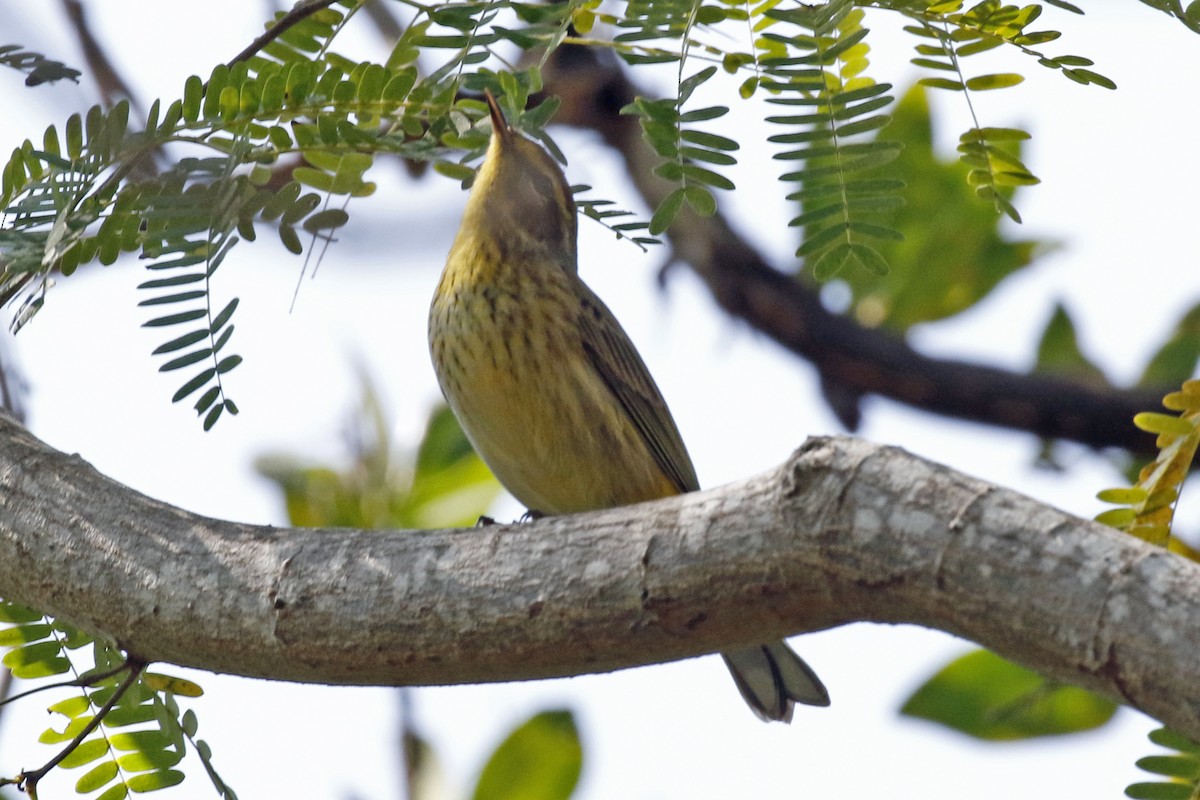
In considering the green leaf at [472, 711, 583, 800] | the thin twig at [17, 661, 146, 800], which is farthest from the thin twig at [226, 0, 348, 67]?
the green leaf at [472, 711, 583, 800]

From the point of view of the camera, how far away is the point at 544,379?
4.81 metres

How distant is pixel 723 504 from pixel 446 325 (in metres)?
2.34

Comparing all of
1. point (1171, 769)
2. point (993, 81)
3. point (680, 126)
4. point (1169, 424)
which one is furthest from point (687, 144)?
point (1171, 769)

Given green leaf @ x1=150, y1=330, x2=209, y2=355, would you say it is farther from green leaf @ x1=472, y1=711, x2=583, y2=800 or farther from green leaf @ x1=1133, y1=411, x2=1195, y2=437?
green leaf @ x1=472, y1=711, x2=583, y2=800

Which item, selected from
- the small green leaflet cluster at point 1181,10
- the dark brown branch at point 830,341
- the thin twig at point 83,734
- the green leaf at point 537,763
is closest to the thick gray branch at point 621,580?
the thin twig at point 83,734

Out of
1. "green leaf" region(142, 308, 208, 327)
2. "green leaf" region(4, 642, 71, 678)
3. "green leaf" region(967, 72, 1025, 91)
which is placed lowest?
"green leaf" region(4, 642, 71, 678)

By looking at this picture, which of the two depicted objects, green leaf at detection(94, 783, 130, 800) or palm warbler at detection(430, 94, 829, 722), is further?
palm warbler at detection(430, 94, 829, 722)

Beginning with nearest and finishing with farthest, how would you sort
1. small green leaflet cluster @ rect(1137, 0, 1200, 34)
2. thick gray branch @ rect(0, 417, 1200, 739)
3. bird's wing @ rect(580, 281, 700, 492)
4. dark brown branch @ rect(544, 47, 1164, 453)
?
thick gray branch @ rect(0, 417, 1200, 739), small green leaflet cluster @ rect(1137, 0, 1200, 34), bird's wing @ rect(580, 281, 700, 492), dark brown branch @ rect(544, 47, 1164, 453)

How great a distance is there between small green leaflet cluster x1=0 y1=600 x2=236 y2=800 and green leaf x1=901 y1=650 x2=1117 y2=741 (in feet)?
9.96

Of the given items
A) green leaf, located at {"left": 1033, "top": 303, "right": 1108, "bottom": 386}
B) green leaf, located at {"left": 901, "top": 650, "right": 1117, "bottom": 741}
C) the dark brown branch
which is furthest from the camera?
green leaf, located at {"left": 1033, "top": 303, "right": 1108, "bottom": 386}

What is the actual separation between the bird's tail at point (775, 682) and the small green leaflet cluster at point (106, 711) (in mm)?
1959

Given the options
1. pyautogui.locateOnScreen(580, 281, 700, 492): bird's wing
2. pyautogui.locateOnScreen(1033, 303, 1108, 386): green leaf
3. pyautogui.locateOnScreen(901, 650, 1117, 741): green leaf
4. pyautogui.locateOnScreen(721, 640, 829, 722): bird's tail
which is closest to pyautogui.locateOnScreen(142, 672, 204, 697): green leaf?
pyautogui.locateOnScreen(721, 640, 829, 722): bird's tail

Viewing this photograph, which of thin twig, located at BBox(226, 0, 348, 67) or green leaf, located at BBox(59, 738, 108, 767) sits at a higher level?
thin twig, located at BBox(226, 0, 348, 67)

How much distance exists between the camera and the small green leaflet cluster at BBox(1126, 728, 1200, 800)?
113 inches
